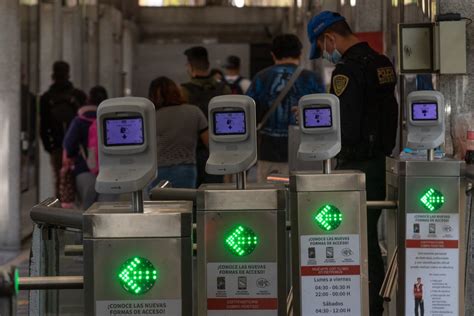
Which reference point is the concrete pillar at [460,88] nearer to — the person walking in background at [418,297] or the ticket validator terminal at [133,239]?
the person walking in background at [418,297]

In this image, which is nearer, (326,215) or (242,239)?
(242,239)

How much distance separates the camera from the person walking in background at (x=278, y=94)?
7.77m

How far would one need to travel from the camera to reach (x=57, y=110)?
1103cm

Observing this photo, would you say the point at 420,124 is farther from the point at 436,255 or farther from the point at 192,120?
the point at 192,120

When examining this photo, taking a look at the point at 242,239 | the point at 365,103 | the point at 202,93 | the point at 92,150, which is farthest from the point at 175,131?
the point at 242,239

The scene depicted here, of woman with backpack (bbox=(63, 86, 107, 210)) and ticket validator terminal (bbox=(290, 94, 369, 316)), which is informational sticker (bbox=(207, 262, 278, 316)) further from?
woman with backpack (bbox=(63, 86, 107, 210))

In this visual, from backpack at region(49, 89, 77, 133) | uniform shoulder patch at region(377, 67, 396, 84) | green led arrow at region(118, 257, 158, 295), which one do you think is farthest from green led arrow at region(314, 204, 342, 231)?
backpack at region(49, 89, 77, 133)

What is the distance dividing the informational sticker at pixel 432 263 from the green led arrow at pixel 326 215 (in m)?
0.64

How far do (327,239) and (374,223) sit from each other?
4.91ft

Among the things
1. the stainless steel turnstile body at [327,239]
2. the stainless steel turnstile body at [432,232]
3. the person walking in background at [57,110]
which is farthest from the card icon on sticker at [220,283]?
the person walking in background at [57,110]

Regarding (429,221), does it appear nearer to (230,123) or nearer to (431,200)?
(431,200)

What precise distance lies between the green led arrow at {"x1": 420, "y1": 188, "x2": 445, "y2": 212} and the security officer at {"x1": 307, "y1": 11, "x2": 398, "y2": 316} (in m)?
0.89

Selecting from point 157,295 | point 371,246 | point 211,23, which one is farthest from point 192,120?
point 211,23

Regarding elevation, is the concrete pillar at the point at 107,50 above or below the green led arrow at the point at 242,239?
above
